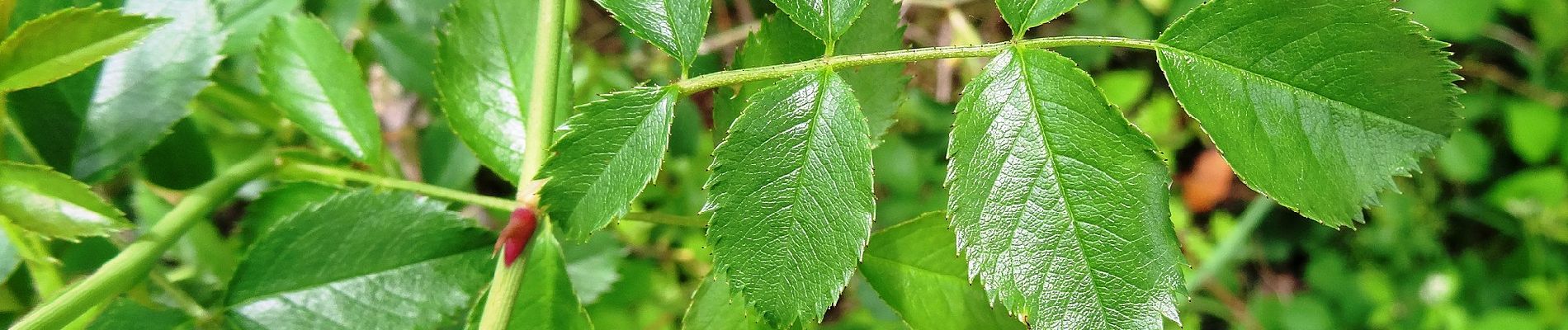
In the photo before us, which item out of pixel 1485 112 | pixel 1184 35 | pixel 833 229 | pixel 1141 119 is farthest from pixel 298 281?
pixel 1485 112

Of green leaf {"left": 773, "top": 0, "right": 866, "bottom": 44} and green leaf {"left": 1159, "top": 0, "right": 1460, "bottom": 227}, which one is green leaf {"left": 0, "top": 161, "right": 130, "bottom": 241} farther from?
green leaf {"left": 1159, "top": 0, "right": 1460, "bottom": 227}

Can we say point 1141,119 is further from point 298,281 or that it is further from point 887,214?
point 298,281

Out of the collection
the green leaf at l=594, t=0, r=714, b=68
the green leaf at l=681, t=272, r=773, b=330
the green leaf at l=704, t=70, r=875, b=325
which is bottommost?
the green leaf at l=681, t=272, r=773, b=330

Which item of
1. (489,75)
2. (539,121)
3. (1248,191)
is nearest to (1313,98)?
(539,121)

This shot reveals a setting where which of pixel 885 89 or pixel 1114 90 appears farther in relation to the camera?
pixel 1114 90

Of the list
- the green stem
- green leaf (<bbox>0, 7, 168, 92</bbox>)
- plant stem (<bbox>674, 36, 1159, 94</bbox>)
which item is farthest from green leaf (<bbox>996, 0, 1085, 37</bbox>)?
the green stem

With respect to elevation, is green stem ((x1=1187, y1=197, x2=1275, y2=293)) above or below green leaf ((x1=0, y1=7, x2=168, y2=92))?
below

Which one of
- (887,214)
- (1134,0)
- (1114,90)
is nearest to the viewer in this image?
(887,214)

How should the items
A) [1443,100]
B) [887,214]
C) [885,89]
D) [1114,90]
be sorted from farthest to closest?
1. [1114,90]
2. [887,214]
3. [885,89]
4. [1443,100]
